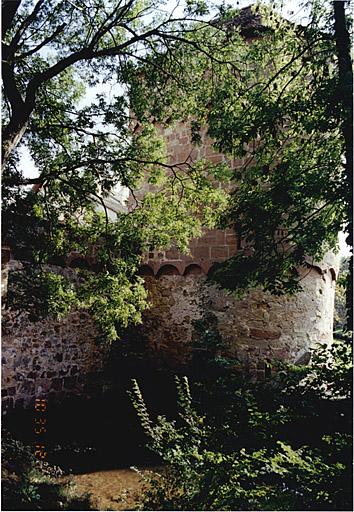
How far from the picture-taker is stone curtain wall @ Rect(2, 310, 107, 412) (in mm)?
5574

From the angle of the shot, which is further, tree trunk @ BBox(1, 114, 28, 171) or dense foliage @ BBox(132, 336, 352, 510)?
tree trunk @ BBox(1, 114, 28, 171)

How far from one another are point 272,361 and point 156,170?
291cm

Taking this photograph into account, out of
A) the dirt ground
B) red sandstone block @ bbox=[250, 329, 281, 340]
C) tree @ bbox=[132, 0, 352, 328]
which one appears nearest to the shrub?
the dirt ground

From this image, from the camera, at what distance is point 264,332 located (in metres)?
5.89

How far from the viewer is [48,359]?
6.13 m

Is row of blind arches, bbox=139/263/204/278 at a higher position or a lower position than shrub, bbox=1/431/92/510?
higher

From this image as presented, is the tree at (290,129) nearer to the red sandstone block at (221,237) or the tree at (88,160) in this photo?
the tree at (88,160)

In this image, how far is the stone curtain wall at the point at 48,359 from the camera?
5.57m

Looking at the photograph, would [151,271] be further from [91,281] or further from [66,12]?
[66,12]

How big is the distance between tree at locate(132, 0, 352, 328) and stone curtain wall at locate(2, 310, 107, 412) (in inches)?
121

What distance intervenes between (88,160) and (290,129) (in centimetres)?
193

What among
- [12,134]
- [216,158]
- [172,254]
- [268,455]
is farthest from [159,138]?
[268,455]

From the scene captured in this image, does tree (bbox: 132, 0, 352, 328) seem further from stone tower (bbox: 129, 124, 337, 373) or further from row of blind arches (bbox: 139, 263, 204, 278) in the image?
row of blind arches (bbox: 139, 263, 204, 278)

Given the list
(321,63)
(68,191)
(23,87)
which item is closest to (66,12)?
(23,87)
